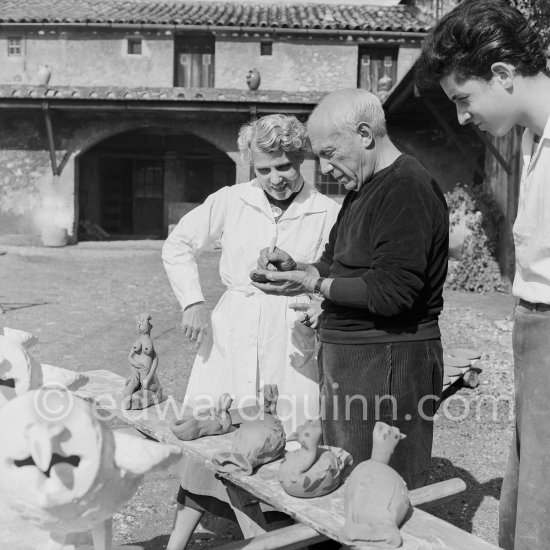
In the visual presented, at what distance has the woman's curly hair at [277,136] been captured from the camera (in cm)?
265

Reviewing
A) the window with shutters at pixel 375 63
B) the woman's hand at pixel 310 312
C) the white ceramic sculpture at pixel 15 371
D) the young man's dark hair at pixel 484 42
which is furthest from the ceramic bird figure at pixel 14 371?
the window with shutters at pixel 375 63

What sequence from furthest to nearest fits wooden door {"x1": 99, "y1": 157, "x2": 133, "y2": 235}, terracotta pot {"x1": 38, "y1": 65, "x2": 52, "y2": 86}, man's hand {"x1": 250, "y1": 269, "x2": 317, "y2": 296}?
1. wooden door {"x1": 99, "y1": 157, "x2": 133, "y2": 235}
2. terracotta pot {"x1": 38, "y1": 65, "x2": 52, "y2": 86}
3. man's hand {"x1": 250, "y1": 269, "x2": 317, "y2": 296}

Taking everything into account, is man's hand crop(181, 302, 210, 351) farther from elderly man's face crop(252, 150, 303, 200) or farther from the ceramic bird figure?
the ceramic bird figure

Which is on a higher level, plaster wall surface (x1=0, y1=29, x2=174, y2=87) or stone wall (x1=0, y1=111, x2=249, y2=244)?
plaster wall surface (x1=0, y1=29, x2=174, y2=87)

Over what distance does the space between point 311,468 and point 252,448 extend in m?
0.29

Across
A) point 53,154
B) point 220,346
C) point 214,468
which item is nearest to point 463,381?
point 220,346

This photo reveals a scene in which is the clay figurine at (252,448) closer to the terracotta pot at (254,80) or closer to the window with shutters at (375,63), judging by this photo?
the terracotta pot at (254,80)

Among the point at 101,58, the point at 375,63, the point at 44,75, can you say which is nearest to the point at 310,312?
the point at 44,75

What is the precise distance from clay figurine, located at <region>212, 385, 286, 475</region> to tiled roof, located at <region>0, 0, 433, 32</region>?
48.4ft

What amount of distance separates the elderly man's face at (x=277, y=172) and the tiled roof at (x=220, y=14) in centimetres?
1385

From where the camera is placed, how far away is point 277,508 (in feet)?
6.41

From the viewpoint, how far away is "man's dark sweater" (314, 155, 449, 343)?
6.66 ft

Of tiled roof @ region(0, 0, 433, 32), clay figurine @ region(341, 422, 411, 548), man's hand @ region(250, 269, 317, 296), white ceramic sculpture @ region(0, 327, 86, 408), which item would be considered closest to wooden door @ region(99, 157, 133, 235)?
tiled roof @ region(0, 0, 433, 32)

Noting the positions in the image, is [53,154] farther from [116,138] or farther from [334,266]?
[334,266]
